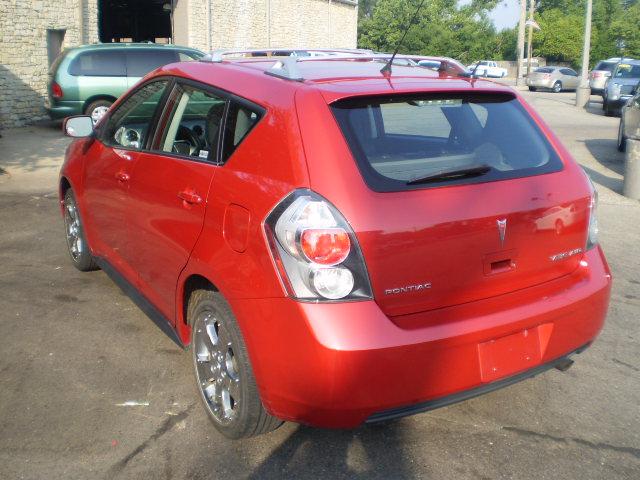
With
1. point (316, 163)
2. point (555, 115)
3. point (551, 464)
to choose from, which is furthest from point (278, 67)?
point (555, 115)

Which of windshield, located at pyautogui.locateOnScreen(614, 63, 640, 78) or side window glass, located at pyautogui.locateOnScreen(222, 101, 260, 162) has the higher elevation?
windshield, located at pyautogui.locateOnScreen(614, 63, 640, 78)

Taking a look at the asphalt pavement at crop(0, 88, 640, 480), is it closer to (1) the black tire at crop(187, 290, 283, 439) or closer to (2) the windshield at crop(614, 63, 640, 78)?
(1) the black tire at crop(187, 290, 283, 439)

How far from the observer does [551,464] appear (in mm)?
3211

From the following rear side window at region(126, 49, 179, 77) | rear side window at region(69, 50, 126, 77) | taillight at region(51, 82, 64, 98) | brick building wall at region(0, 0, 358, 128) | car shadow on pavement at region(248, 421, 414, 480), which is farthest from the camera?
brick building wall at region(0, 0, 358, 128)

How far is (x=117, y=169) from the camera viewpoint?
173 inches

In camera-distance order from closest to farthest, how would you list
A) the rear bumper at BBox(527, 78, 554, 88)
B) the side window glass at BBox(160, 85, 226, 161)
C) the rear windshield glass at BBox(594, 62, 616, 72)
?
the side window glass at BBox(160, 85, 226, 161) < the rear windshield glass at BBox(594, 62, 616, 72) < the rear bumper at BBox(527, 78, 554, 88)

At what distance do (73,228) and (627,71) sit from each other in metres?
25.7

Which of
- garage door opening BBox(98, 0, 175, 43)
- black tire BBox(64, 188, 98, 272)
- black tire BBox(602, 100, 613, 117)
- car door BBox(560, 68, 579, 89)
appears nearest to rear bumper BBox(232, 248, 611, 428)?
black tire BBox(64, 188, 98, 272)

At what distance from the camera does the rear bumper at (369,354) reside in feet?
8.94

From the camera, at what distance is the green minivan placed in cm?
1491

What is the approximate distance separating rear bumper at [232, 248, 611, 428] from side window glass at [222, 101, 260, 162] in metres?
0.80

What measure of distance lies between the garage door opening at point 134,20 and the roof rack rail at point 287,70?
2741cm

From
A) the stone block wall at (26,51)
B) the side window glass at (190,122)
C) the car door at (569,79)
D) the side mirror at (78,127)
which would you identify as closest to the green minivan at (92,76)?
the stone block wall at (26,51)

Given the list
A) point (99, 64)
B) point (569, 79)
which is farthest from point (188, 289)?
point (569, 79)
